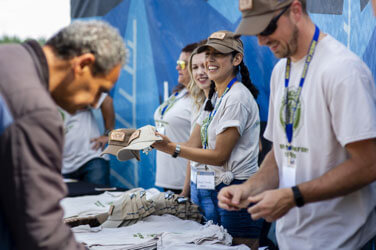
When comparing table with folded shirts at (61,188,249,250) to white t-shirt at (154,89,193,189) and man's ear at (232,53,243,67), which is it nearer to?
white t-shirt at (154,89,193,189)

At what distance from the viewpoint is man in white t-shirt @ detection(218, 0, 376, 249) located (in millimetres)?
1206

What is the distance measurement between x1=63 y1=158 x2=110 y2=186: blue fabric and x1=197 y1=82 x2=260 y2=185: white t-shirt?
189 centimetres

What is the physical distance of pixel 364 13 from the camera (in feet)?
6.03

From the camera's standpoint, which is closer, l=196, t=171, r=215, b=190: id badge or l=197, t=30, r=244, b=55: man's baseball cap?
l=196, t=171, r=215, b=190: id badge

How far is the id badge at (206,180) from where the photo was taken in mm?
2210

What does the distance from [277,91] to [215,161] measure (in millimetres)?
729

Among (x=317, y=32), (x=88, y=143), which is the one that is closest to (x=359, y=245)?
(x=317, y=32)

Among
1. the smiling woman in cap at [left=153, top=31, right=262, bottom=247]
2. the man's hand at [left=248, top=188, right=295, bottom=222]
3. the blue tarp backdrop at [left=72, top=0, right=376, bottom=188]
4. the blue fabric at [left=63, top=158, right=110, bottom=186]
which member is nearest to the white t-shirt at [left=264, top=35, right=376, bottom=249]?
the man's hand at [left=248, top=188, right=295, bottom=222]

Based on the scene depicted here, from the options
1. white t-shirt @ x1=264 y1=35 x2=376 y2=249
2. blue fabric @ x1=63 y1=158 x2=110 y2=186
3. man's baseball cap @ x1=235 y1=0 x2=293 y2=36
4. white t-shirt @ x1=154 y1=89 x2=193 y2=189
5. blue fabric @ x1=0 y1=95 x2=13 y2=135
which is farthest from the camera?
blue fabric @ x1=63 y1=158 x2=110 y2=186

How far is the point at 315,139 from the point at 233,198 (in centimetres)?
33

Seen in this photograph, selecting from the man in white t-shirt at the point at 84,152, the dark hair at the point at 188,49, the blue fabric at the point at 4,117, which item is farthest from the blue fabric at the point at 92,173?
the blue fabric at the point at 4,117

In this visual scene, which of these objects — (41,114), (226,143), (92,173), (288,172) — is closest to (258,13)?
(288,172)

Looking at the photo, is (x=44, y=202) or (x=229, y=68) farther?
(x=229, y=68)

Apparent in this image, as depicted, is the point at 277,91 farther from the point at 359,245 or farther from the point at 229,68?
the point at 229,68
